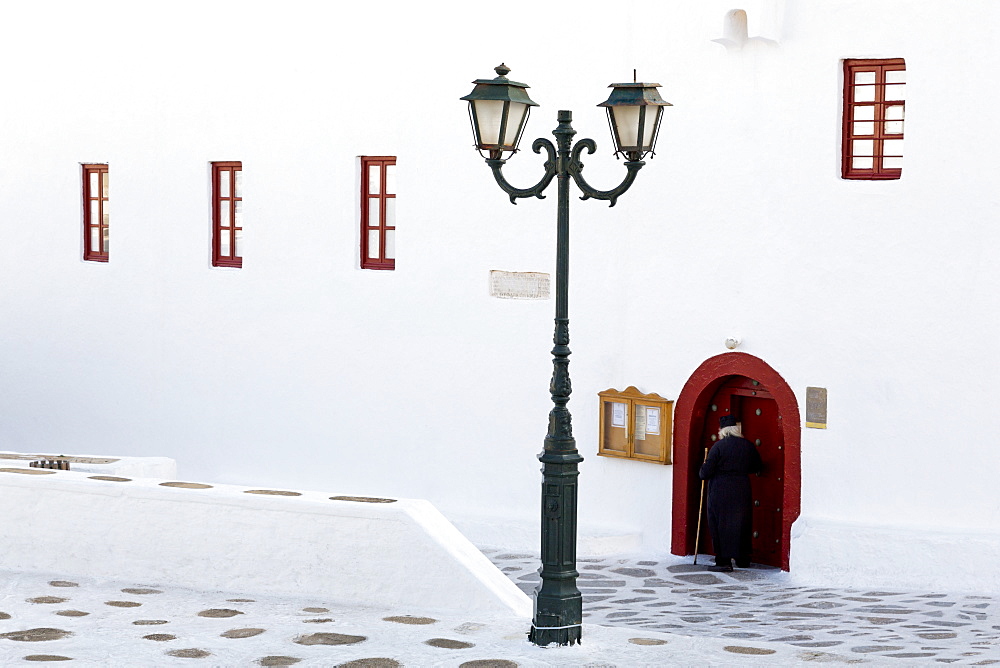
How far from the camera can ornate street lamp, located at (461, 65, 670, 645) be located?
23.9ft

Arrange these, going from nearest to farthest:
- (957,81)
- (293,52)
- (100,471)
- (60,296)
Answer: (957,81)
(100,471)
(293,52)
(60,296)

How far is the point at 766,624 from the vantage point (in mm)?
9070

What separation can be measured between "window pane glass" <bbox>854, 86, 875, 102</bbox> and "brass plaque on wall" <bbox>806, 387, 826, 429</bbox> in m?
2.23

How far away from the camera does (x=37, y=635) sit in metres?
7.46

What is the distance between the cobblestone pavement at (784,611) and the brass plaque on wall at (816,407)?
122cm

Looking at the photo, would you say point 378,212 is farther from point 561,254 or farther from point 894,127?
point 561,254

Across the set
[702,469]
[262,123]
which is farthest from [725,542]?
[262,123]

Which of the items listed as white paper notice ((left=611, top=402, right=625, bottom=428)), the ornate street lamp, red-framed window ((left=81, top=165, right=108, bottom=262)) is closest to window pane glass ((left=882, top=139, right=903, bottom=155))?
white paper notice ((left=611, top=402, right=625, bottom=428))

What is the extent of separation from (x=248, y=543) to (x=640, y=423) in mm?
4071

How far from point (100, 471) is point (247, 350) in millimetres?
2752

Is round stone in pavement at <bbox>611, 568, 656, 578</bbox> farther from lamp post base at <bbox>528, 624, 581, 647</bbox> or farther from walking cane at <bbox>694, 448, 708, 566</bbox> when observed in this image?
lamp post base at <bbox>528, 624, 581, 647</bbox>

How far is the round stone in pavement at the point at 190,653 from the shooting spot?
7.10 metres

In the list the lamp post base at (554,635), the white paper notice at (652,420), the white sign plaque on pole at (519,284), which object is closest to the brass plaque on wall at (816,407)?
the white paper notice at (652,420)

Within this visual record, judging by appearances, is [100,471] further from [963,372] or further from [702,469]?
[963,372]
